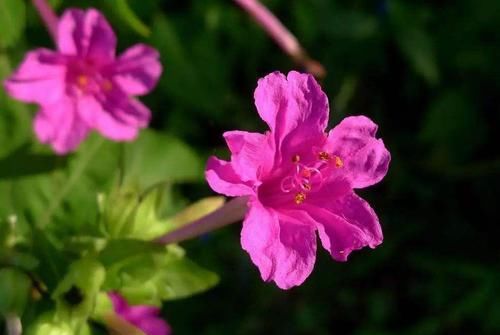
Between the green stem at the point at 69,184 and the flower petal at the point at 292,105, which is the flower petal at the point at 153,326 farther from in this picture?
the flower petal at the point at 292,105

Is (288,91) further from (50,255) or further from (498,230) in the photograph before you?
(498,230)

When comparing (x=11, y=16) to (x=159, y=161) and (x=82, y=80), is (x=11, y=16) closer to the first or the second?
(x=82, y=80)

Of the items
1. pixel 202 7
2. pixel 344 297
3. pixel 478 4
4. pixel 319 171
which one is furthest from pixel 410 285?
pixel 319 171

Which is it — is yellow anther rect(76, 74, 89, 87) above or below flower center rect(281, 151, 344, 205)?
below

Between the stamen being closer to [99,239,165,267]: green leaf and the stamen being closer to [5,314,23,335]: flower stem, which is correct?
[99,239,165,267]: green leaf

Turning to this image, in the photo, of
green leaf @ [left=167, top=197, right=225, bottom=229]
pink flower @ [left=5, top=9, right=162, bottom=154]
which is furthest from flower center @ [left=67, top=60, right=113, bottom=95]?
green leaf @ [left=167, top=197, right=225, bottom=229]

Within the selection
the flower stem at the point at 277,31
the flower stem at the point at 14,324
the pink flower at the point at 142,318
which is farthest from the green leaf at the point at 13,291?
the flower stem at the point at 277,31

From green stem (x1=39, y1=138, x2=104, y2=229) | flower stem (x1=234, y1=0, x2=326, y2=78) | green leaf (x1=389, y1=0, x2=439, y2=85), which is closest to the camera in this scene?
green stem (x1=39, y1=138, x2=104, y2=229)
